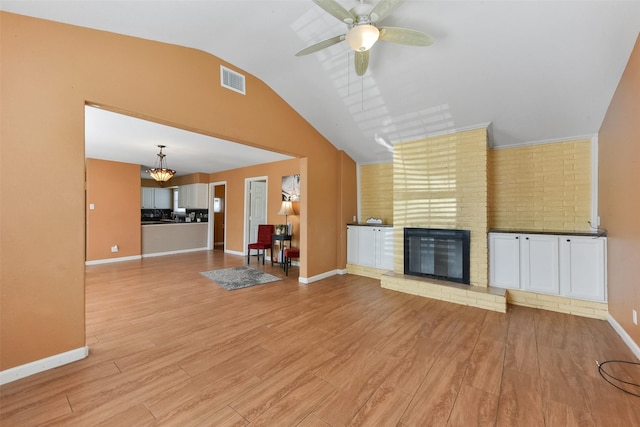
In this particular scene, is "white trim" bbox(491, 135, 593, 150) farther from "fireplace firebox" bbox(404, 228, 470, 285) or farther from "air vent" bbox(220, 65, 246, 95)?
"air vent" bbox(220, 65, 246, 95)

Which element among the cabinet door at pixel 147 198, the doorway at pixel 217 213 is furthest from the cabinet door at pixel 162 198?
the doorway at pixel 217 213

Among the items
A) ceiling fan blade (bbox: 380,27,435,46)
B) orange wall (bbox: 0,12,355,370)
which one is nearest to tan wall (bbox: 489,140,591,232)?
ceiling fan blade (bbox: 380,27,435,46)

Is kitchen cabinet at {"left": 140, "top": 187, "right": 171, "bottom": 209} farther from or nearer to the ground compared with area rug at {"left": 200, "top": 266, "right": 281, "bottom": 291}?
farther from the ground

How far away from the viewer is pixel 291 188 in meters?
6.12

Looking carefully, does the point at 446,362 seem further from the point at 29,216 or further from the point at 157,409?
the point at 29,216

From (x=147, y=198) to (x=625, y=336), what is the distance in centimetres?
1117

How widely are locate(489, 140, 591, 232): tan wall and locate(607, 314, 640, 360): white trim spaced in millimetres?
1221

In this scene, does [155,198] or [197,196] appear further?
[155,198]

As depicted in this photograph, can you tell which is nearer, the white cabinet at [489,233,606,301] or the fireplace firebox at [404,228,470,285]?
the white cabinet at [489,233,606,301]

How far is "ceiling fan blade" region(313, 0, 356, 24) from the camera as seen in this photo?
72.0 inches

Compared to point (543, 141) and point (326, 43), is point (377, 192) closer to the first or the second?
point (543, 141)

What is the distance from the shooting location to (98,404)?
167 cm

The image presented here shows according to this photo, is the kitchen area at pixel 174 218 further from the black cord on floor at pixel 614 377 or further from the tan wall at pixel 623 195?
the tan wall at pixel 623 195

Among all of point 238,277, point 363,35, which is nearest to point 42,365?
point 238,277
